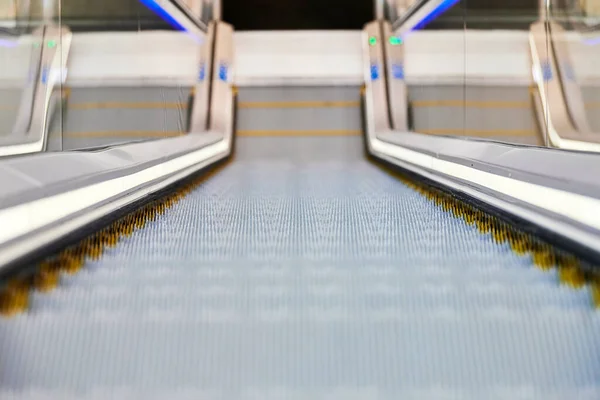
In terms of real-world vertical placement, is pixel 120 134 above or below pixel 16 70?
below

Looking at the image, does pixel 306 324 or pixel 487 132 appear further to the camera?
pixel 487 132

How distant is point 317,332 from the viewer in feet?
5.52

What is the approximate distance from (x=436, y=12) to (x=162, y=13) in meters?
2.65

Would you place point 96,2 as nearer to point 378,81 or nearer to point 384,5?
point 378,81

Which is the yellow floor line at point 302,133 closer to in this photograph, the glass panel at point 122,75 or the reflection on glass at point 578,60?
the glass panel at point 122,75

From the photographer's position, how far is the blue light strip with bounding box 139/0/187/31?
212 inches

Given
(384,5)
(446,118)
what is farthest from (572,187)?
(384,5)

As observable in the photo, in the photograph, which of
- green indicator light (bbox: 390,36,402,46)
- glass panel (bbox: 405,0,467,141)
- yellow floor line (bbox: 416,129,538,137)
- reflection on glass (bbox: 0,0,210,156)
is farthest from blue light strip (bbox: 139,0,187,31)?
yellow floor line (bbox: 416,129,538,137)

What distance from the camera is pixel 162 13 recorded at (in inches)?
228

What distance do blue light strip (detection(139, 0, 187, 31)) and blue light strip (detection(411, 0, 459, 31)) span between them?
8.41 feet

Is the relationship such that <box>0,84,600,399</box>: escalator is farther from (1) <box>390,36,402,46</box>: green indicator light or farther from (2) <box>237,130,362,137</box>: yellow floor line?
(1) <box>390,36,402,46</box>: green indicator light

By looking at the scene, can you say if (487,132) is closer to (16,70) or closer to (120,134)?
(120,134)

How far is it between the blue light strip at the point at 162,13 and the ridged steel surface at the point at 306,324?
11.2ft

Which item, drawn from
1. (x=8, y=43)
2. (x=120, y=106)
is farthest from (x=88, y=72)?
(x=8, y=43)
